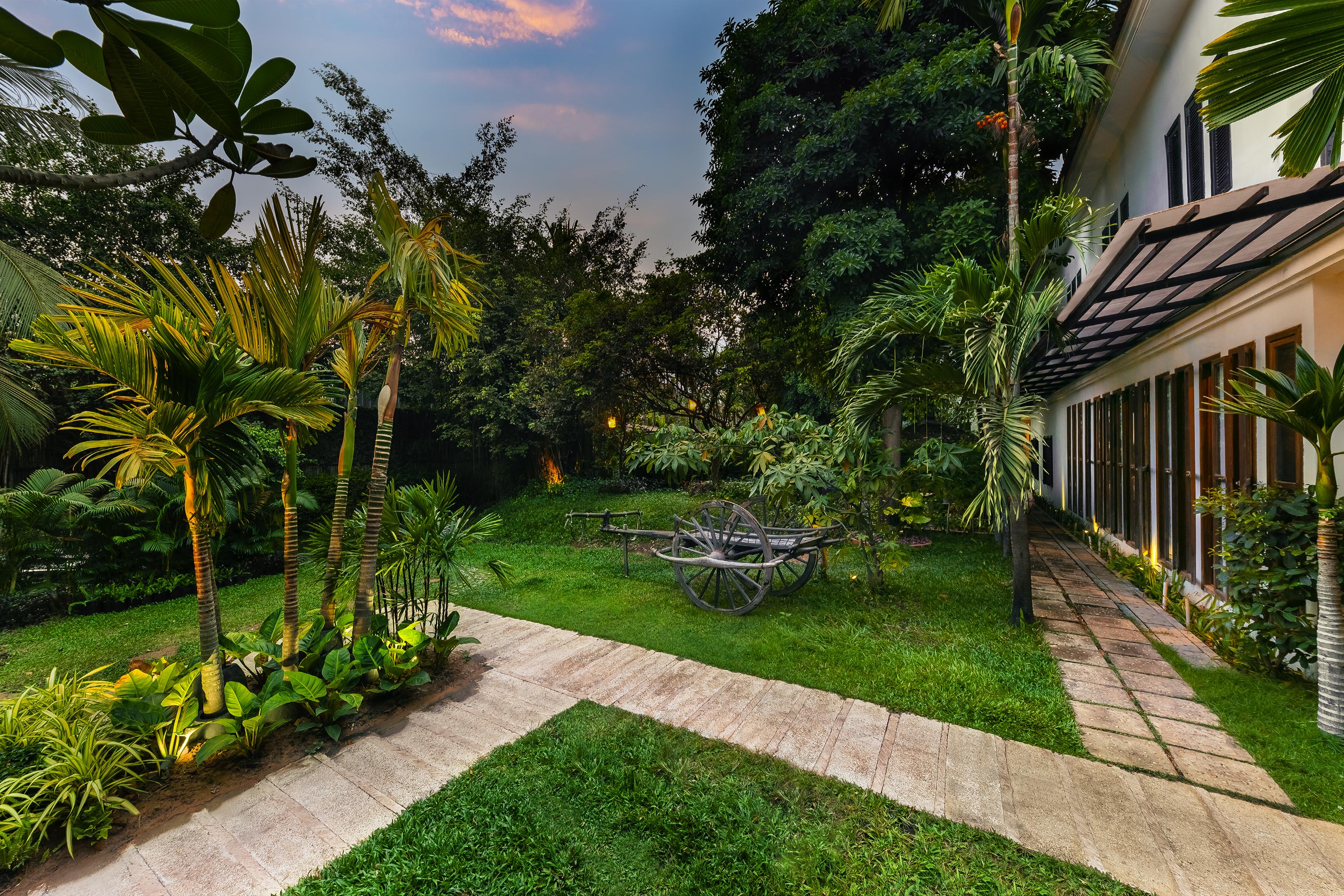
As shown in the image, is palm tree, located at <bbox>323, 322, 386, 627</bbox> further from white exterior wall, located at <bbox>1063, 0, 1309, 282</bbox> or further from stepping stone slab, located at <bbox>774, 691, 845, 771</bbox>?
white exterior wall, located at <bbox>1063, 0, 1309, 282</bbox>

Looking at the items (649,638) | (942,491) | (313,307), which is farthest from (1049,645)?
(313,307)

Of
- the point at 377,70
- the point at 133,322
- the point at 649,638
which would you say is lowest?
the point at 649,638

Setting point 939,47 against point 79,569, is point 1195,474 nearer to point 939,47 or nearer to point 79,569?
point 939,47

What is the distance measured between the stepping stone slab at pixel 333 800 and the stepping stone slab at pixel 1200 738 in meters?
3.91

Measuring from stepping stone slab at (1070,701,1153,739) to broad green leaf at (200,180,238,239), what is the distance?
164 inches

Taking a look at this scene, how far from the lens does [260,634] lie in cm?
315

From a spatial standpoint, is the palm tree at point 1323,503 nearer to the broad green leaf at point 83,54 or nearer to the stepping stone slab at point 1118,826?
the stepping stone slab at point 1118,826

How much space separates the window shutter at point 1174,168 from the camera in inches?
188

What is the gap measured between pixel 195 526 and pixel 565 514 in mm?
7538

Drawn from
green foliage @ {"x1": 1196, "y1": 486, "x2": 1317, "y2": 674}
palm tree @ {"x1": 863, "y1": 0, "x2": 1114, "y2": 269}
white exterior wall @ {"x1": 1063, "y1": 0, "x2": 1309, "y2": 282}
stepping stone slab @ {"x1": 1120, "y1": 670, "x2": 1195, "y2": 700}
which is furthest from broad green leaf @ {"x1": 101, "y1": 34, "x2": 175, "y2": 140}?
white exterior wall @ {"x1": 1063, "y1": 0, "x2": 1309, "y2": 282}

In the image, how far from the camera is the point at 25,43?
0.67m

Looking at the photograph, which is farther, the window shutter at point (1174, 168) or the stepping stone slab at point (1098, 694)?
the window shutter at point (1174, 168)

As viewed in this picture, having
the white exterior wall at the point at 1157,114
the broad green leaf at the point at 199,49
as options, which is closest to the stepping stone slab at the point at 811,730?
the broad green leaf at the point at 199,49

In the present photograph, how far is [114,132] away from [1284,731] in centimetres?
496
